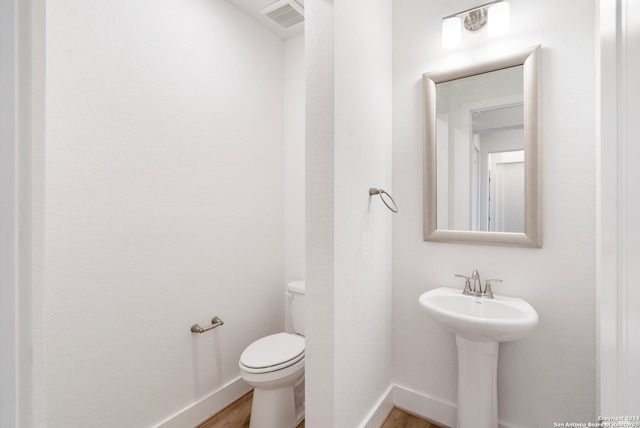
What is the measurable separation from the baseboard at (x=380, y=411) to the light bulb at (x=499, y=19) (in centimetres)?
205

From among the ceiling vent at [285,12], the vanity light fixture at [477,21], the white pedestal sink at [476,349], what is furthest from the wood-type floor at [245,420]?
the ceiling vent at [285,12]

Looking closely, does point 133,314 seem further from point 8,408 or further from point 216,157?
point 8,408

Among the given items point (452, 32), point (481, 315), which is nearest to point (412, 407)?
point (481, 315)

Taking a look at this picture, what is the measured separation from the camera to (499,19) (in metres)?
1.40

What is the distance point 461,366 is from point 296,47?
2.40 meters

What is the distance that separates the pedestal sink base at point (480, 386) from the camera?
1.34 metres

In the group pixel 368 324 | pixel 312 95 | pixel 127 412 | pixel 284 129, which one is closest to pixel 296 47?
pixel 284 129

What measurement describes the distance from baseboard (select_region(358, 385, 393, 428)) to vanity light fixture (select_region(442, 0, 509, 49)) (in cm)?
201

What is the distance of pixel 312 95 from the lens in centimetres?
124

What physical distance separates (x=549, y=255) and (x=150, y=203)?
6.55 feet

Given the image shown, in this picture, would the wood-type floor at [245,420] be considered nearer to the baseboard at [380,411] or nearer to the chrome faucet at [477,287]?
the baseboard at [380,411]

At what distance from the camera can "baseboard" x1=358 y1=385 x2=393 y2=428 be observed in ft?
4.82

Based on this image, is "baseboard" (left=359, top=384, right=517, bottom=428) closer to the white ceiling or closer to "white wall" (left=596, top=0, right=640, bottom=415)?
"white wall" (left=596, top=0, right=640, bottom=415)

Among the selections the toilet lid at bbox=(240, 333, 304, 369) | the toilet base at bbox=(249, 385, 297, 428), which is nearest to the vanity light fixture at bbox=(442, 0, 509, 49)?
the toilet lid at bbox=(240, 333, 304, 369)
